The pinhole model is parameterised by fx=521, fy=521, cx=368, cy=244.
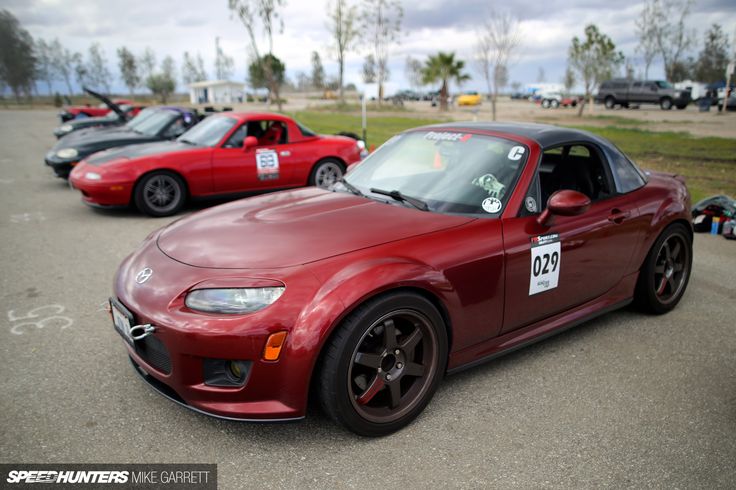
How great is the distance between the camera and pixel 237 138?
774 centimetres

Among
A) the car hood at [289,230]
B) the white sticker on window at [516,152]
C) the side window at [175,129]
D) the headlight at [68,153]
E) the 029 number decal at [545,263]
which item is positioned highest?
the white sticker on window at [516,152]

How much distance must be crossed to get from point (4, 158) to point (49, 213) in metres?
7.50

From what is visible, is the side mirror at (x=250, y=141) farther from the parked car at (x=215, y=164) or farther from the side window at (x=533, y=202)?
the side window at (x=533, y=202)

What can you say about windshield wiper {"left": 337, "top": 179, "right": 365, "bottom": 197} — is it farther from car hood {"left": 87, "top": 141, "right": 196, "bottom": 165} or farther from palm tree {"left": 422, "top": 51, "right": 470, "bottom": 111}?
palm tree {"left": 422, "top": 51, "right": 470, "bottom": 111}

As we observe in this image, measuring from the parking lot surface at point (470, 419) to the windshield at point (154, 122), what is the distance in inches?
235

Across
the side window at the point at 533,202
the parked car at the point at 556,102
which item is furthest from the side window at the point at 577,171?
the parked car at the point at 556,102

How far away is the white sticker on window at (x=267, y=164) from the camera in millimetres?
7836

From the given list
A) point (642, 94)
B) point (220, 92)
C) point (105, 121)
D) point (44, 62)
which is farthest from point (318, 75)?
point (105, 121)

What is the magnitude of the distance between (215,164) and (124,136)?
2.84 meters

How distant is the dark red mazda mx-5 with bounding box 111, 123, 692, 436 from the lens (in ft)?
7.47

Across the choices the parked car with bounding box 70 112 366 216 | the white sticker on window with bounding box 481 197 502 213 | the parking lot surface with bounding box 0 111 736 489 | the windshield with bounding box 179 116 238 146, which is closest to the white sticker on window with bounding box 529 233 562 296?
the white sticker on window with bounding box 481 197 502 213

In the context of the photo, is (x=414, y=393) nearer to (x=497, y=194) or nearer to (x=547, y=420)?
(x=547, y=420)

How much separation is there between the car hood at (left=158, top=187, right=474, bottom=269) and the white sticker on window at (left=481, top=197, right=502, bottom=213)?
0.15 meters

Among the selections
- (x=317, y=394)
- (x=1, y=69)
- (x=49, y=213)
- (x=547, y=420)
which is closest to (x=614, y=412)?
(x=547, y=420)
